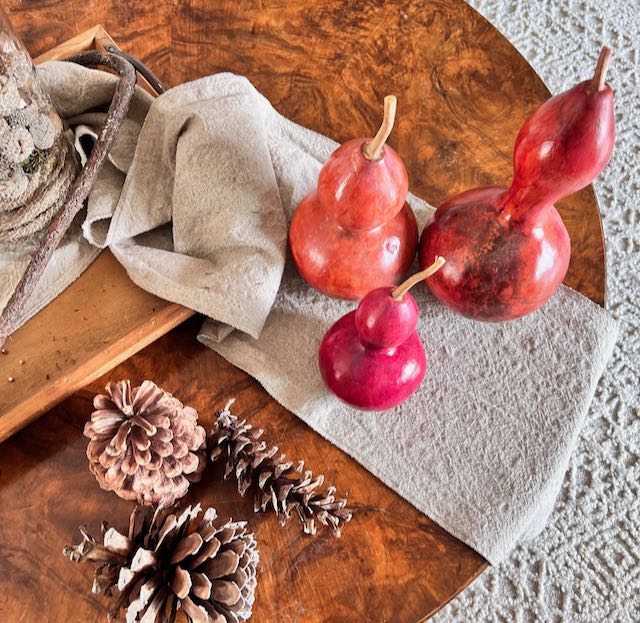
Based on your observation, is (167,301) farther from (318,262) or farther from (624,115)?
(624,115)

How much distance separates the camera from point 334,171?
19.0 inches

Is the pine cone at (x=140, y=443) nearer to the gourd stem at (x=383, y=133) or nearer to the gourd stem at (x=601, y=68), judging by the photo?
the gourd stem at (x=383, y=133)

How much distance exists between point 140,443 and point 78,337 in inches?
5.5

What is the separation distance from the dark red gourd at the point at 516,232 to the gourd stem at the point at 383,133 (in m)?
0.10

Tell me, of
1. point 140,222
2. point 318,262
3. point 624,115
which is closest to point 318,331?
point 318,262

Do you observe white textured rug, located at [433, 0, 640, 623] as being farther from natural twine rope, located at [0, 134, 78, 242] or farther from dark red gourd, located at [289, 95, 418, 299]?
natural twine rope, located at [0, 134, 78, 242]

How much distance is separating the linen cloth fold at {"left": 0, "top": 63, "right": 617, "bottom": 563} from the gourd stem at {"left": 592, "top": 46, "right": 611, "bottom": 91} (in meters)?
0.23

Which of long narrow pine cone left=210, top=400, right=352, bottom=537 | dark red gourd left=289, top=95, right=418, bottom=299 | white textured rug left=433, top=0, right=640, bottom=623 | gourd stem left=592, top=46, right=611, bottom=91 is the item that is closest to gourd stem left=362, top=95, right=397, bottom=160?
dark red gourd left=289, top=95, right=418, bottom=299

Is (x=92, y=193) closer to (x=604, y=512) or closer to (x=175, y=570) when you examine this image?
(x=175, y=570)

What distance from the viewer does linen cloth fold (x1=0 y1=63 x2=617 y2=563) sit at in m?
0.55

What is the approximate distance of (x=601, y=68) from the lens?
1.31ft

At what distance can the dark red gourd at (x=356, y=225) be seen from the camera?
471mm

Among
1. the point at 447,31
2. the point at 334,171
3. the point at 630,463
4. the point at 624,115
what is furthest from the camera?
the point at 624,115

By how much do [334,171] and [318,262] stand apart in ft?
0.30
